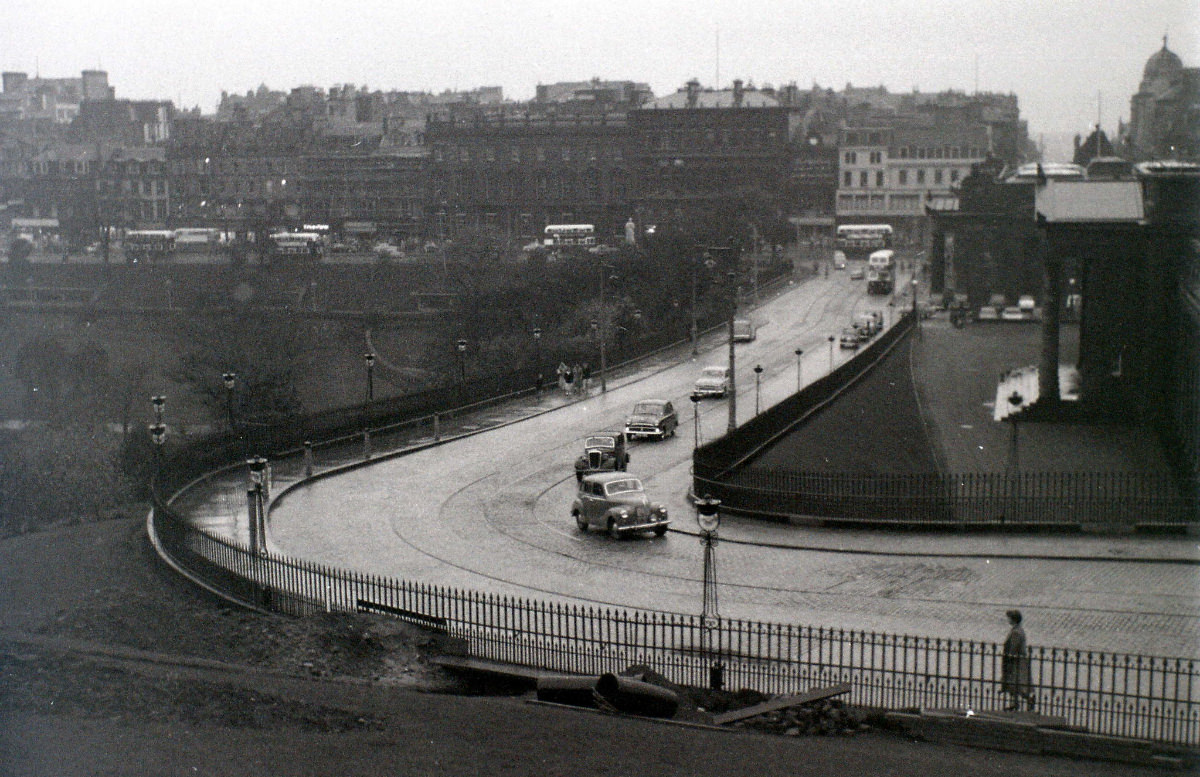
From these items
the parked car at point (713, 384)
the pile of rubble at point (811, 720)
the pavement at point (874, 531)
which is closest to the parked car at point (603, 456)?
the pavement at point (874, 531)

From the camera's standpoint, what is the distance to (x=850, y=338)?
6050 cm

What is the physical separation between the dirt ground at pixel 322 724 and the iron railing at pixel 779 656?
0.90m

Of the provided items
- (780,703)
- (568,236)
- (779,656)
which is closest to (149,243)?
(568,236)

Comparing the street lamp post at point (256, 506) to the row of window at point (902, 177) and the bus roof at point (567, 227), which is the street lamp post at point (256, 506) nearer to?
the bus roof at point (567, 227)

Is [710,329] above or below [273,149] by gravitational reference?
below

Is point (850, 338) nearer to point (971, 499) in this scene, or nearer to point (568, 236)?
point (971, 499)

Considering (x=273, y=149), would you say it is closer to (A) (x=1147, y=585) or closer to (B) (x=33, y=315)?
(B) (x=33, y=315)

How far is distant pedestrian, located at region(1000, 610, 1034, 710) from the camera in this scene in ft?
45.9

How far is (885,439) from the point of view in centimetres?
3338

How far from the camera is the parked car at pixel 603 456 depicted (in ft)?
107

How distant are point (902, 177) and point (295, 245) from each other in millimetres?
53790

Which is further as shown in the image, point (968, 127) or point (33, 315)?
point (968, 127)

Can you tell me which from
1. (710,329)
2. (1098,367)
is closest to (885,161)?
(710,329)

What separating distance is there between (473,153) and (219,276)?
25630 mm
